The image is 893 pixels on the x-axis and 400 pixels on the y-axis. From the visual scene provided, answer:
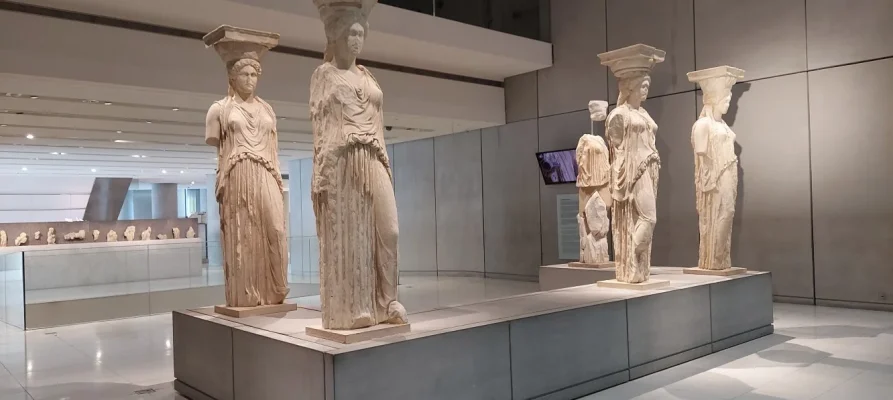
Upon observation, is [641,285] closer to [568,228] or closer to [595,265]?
[595,265]

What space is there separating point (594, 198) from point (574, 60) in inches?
116

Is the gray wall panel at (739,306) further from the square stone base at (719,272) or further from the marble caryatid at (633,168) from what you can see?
the marble caryatid at (633,168)

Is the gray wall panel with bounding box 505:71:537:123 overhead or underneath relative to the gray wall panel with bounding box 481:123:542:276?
overhead

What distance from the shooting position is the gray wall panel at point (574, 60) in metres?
11.0

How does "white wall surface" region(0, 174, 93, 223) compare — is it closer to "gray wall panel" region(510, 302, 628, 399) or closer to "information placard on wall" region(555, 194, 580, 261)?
"information placard on wall" region(555, 194, 580, 261)

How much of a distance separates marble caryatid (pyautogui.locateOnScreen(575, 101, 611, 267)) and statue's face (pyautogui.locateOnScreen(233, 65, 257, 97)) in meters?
5.28

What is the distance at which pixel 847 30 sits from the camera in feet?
27.0

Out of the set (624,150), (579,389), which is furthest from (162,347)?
(624,150)


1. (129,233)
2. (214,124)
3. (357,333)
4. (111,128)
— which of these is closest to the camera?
(357,333)

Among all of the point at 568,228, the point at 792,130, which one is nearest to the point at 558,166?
the point at 568,228

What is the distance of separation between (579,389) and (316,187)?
236 cm

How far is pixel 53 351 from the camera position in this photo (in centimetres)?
703

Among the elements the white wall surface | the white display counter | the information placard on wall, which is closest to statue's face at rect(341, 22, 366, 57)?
the white display counter

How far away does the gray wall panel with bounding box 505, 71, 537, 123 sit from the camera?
1203 cm
